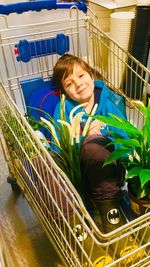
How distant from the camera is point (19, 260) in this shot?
114 centimetres

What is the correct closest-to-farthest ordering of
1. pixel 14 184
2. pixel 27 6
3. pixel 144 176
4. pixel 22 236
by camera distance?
pixel 144 176
pixel 27 6
pixel 22 236
pixel 14 184

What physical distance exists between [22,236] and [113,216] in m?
0.53

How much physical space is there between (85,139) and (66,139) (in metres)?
0.09

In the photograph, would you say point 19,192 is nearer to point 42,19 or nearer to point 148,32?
point 148,32

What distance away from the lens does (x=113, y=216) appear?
34.0 inches

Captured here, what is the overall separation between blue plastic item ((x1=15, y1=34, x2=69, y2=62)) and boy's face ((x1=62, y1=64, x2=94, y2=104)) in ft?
0.45

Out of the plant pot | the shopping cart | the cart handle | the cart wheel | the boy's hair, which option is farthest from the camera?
the cart wheel

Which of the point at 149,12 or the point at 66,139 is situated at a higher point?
the point at 149,12

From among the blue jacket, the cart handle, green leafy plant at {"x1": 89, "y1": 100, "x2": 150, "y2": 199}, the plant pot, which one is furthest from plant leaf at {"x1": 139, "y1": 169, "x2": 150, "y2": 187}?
the cart handle

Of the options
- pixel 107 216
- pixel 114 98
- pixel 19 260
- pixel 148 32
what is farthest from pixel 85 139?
pixel 148 32

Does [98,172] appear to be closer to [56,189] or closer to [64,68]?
[56,189]

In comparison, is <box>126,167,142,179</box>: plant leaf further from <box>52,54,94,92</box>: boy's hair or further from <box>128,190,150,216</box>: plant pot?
<box>52,54,94,92</box>: boy's hair

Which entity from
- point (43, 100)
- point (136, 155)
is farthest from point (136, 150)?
point (43, 100)

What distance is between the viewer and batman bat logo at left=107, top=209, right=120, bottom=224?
859mm
